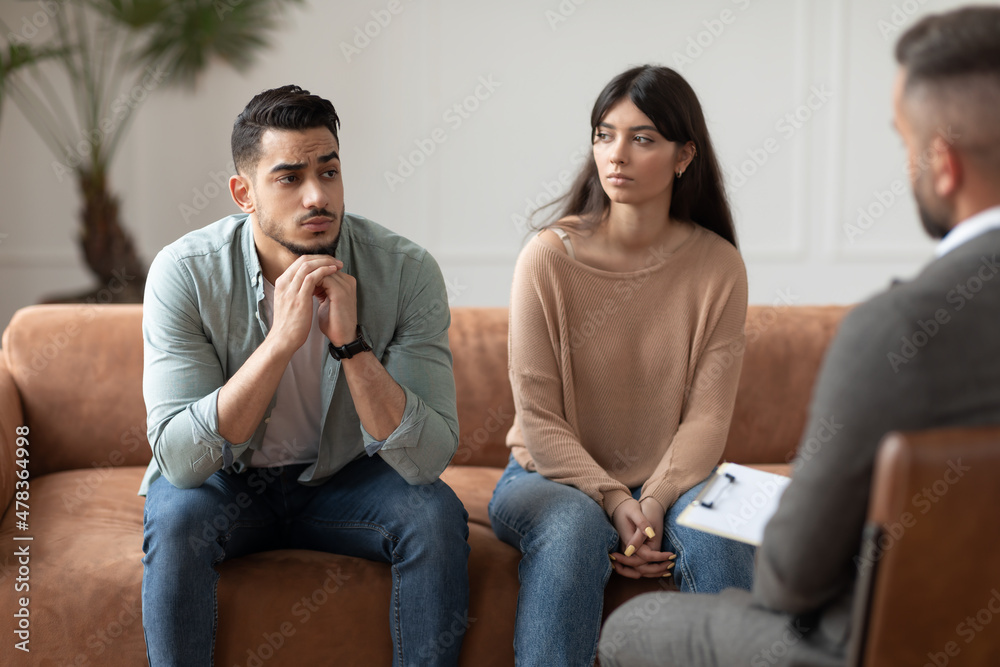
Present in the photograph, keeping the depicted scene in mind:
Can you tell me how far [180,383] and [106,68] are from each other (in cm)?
273

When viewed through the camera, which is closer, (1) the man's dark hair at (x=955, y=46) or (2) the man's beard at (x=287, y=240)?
(1) the man's dark hair at (x=955, y=46)

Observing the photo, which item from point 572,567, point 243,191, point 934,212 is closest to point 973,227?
point 934,212

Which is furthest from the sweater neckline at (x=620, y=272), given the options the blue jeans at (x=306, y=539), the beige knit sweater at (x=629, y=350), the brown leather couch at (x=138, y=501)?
the blue jeans at (x=306, y=539)

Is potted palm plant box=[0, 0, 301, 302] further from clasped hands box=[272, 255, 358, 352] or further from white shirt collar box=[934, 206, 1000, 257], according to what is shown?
white shirt collar box=[934, 206, 1000, 257]

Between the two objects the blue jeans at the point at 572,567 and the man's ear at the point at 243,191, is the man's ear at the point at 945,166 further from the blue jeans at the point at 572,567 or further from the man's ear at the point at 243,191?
the man's ear at the point at 243,191

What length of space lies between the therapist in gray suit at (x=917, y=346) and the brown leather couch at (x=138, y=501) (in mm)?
735

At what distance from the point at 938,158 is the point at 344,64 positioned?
3330 millimetres

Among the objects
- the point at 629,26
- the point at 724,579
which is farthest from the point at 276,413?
the point at 629,26

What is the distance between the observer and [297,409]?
1667 millimetres

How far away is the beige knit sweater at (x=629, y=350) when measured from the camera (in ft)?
5.80

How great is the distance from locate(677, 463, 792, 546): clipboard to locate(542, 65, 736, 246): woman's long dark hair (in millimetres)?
732

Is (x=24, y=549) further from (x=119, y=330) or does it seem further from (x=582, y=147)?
(x=582, y=147)

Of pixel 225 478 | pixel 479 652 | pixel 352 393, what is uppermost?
pixel 352 393

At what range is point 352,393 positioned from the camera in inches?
60.0
